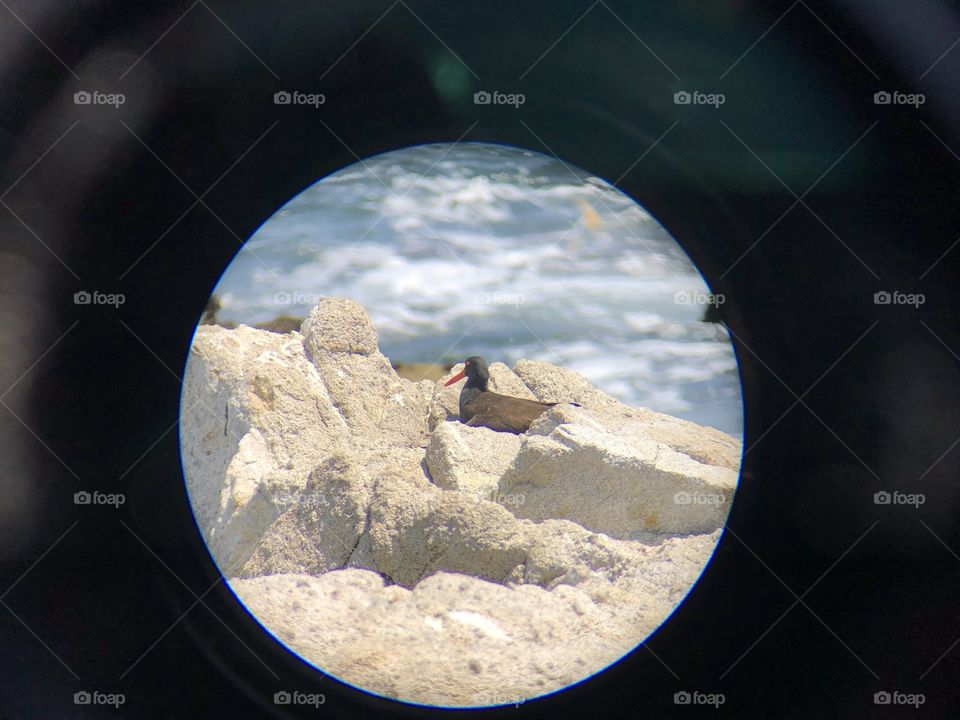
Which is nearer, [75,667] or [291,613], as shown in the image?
[75,667]

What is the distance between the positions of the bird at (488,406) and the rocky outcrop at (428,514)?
17 cm

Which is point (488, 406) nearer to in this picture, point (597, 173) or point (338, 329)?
point (338, 329)

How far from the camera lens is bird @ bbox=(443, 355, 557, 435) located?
12.0 ft

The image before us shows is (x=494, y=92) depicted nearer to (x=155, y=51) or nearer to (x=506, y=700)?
(x=155, y=51)

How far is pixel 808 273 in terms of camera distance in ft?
5.56

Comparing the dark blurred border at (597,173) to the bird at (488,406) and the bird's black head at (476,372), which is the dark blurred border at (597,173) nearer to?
the bird at (488,406)

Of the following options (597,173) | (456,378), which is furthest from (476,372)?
(597,173)

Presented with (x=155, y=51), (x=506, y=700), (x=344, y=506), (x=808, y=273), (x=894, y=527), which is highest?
(x=155, y=51)

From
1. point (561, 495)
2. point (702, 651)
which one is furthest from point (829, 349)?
point (561, 495)

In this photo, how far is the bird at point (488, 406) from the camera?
367 centimetres

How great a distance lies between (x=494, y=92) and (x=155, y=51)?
798 mm

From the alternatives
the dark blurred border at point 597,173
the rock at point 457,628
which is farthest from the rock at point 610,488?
the dark blurred border at point 597,173

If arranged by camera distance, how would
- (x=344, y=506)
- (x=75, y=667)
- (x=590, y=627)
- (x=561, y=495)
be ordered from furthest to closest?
1. (x=561, y=495)
2. (x=344, y=506)
3. (x=590, y=627)
4. (x=75, y=667)

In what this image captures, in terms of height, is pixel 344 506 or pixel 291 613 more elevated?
pixel 344 506
